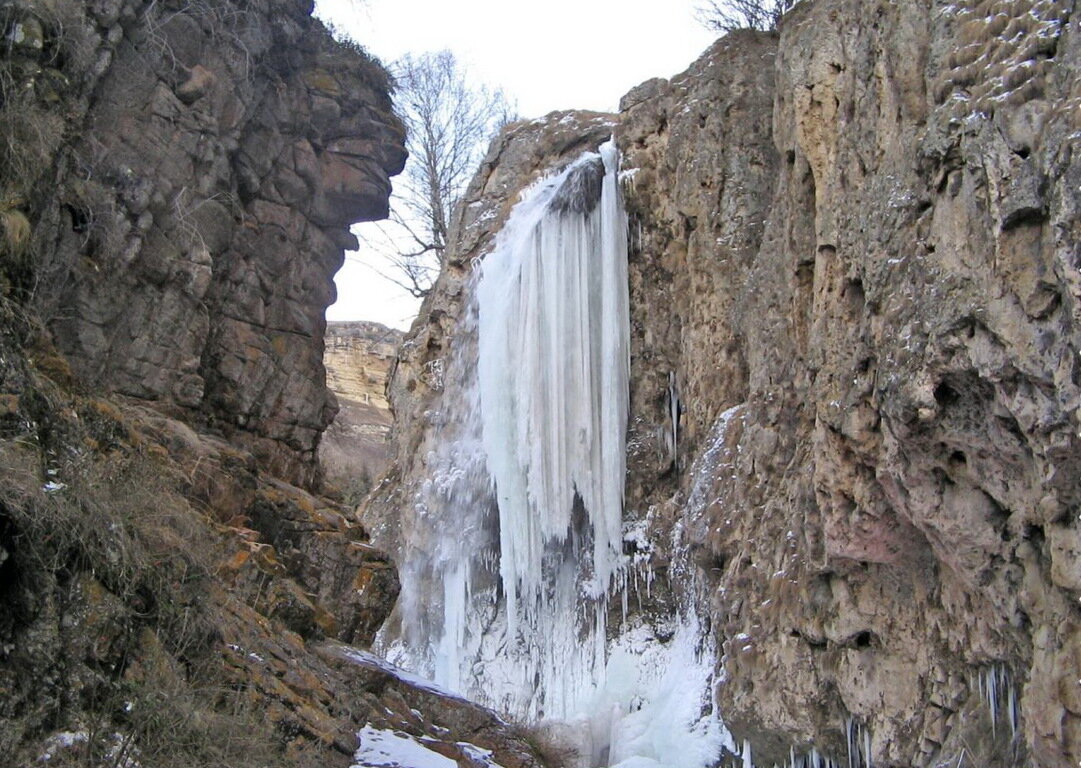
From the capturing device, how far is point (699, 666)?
11.5 m

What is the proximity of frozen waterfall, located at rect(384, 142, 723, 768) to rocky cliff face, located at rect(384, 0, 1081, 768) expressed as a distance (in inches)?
29.0

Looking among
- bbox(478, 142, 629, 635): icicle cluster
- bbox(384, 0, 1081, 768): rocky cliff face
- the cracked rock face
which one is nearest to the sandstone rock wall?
bbox(384, 0, 1081, 768): rocky cliff face

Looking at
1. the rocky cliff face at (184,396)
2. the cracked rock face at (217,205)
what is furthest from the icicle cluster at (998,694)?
the cracked rock face at (217,205)

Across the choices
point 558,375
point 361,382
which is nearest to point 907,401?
point 558,375

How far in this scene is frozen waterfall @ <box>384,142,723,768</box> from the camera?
13.0 meters

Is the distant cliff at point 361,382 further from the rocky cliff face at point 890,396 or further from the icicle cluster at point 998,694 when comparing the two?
the icicle cluster at point 998,694

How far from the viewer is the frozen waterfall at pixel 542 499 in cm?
1305

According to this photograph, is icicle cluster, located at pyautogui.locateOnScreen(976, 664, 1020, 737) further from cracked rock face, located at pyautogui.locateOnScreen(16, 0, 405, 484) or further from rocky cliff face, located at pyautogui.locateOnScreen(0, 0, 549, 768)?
cracked rock face, located at pyautogui.locateOnScreen(16, 0, 405, 484)

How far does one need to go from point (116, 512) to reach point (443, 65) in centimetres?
1787

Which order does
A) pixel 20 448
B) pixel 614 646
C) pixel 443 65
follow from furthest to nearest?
1. pixel 443 65
2. pixel 614 646
3. pixel 20 448

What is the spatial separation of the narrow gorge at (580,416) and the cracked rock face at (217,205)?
4 centimetres

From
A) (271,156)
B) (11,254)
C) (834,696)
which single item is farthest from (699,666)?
(11,254)

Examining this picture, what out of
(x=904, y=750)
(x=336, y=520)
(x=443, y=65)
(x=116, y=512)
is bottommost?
(x=904, y=750)

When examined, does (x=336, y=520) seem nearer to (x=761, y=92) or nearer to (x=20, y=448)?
(x=20, y=448)
